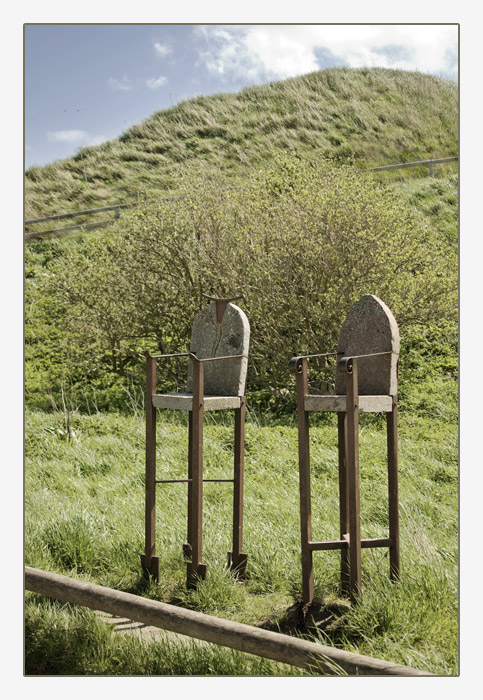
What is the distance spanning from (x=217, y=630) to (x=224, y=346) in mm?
1827

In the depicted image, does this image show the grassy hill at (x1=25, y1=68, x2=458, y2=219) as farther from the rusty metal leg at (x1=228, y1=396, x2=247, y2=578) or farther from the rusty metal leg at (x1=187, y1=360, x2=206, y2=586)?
the rusty metal leg at (x1=187, y1=360, x2=206, y2=586)

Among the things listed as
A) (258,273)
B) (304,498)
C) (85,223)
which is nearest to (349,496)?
(304,498)

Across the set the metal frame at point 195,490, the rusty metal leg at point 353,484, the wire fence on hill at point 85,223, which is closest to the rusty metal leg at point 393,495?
the rusty metal leg at point 353,484

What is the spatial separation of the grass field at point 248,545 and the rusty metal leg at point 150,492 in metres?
0.13

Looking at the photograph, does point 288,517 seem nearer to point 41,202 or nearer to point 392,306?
point 392,306

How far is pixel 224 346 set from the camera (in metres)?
4.57

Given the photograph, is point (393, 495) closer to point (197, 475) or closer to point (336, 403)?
point (336, 403)

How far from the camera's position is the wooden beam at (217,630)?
9.77ft

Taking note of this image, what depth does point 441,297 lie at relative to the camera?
32.4ft

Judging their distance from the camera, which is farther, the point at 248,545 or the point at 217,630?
the point at 248,545

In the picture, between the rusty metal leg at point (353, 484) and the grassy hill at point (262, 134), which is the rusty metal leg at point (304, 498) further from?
the grassy hill at point (262, 134)

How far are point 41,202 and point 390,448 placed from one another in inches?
358

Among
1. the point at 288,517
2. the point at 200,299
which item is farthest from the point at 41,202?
the point at 288,517

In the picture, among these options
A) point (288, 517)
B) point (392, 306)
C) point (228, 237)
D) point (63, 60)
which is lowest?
point (288, 517)
